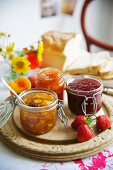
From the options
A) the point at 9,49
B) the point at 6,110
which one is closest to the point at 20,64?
the point at 9,49

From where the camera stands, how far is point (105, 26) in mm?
2787

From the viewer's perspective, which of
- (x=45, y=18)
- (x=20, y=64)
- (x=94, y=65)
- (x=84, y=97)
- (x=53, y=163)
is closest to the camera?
(x=53, y=163)

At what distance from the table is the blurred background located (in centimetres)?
128

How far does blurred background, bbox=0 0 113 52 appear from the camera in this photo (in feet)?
6.97

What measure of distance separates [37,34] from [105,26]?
75cm

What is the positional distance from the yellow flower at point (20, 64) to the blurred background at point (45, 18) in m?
0.88

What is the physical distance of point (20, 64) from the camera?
1.28 m

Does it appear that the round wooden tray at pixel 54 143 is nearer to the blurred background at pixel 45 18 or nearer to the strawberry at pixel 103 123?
the strawberry at pixel 103 123

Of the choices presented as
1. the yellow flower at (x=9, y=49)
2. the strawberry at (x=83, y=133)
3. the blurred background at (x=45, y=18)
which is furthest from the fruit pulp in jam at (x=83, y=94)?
the blurred background at (x=45, y=18)

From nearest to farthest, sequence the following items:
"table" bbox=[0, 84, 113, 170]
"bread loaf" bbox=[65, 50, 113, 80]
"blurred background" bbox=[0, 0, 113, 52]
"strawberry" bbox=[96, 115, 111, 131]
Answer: "table" bbox=[0, 84, 113, 170] < "strawberry" bbox=[96, 115, 111, 131] < "bread loaf" bbox=[65, 50, 113, 80] < "blurred background" bbox=[0, 0, 113, 52]

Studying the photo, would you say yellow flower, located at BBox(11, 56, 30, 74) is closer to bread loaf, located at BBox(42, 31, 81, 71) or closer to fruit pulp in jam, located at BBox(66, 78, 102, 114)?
fruit pulp in jam, located at BBox(66, 78, 102, 114)

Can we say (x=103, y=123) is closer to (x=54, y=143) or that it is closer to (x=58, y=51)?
(x=54, y=143)

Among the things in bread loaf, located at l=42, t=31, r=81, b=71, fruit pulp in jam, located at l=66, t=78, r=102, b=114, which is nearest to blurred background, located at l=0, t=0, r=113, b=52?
bread loaf, located at l=42, t=31, r=81, b=71

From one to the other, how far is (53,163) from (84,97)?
271mm
